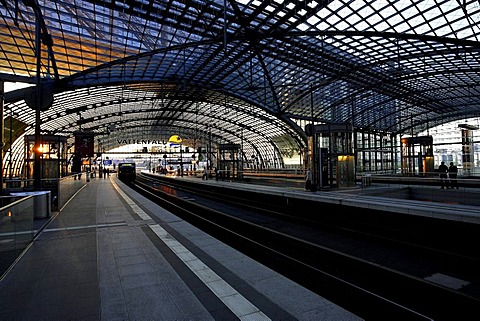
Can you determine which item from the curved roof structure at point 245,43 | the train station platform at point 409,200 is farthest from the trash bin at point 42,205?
the train station platform at point 409,200

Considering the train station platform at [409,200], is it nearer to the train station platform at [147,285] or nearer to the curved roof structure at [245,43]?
the curved roof structure at [245,43]

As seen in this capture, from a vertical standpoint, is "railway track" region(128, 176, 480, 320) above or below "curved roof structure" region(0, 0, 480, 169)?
below

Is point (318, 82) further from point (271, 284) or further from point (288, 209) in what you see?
point (271, 284)

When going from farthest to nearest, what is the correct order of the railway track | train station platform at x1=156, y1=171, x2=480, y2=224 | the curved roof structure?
the curved roof structure
train station platform at x1=156, y1=171, x2=480, y2=224
the railway track

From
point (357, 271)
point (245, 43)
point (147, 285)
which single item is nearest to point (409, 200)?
point (357, 271)

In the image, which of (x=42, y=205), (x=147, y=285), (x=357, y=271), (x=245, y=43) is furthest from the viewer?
(x=245, y=43)

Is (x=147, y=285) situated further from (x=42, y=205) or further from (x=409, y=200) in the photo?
(x=409, y=200)

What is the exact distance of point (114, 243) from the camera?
7.93 metres

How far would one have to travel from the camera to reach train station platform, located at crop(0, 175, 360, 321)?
417 cm

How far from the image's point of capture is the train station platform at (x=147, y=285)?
164 inches

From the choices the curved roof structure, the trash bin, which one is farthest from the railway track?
the curved roof structure

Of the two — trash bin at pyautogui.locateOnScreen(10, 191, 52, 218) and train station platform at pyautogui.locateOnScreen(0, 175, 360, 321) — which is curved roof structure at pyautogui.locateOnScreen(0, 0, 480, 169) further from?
train station platform at pyautogui.locateOnScreen(0, 175, 360, 321)

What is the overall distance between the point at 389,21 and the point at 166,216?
27.8 m

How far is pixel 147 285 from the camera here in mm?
5078
